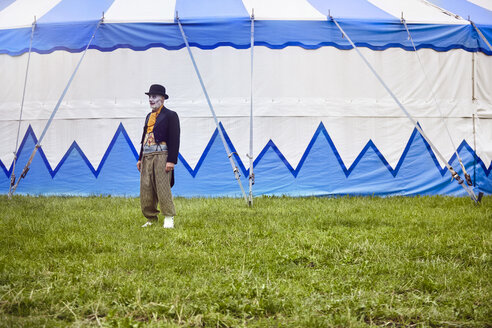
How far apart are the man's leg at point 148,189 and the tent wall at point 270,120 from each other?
1816 mm

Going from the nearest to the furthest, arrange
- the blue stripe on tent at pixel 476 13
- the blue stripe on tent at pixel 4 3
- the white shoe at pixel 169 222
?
1. the white shoe at pixel 169 222
2. the blue stripe on tent at pixel 476 13
3. the blue stripe on tent at pixel 4 3

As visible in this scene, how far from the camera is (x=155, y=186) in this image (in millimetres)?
4320

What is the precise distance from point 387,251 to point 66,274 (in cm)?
193

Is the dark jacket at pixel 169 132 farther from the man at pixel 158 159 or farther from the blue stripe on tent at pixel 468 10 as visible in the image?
the blue stripe on tent at pixel 468 10

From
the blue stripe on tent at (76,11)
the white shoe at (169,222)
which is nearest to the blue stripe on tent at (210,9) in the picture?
the blue stripe on tent at (76,11)

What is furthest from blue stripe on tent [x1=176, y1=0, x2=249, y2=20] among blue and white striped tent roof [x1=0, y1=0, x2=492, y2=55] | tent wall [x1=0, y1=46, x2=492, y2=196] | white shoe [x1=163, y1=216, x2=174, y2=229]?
white shoe [x1=163, y1=216, x2=174, y2=229]

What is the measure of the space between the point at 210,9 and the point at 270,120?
1602mm

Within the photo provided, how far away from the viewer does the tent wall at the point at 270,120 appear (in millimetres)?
6211

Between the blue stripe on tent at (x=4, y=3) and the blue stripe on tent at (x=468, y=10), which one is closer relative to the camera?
the blue stripe on tent at (x=468, y=10)

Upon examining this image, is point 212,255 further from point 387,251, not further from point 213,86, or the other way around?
point 213,86

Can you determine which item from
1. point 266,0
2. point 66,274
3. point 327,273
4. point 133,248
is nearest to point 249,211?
point 133,248

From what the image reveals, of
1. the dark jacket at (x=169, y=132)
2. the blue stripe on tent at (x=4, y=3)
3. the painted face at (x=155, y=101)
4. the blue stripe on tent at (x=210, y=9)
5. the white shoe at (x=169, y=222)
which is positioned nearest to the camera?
the white shoe at (x=169, y=222)

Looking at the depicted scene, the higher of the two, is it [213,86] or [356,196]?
[213,86]

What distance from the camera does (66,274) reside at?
8.61 ft
